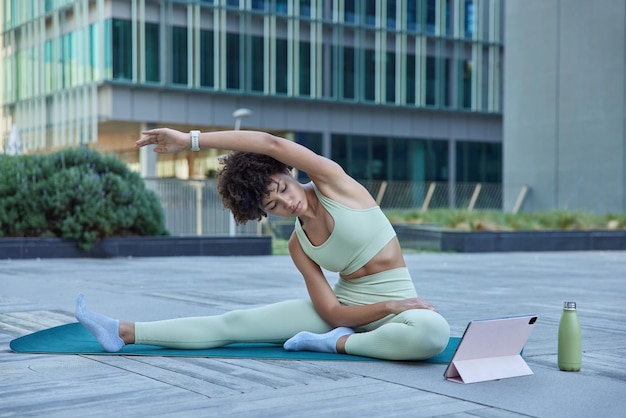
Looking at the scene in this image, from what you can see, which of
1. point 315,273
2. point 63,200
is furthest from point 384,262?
point 63,200

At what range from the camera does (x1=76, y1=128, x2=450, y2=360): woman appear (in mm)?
4273

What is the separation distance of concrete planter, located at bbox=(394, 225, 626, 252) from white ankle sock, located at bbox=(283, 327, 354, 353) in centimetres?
1325

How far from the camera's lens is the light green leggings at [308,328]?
4340 millimetres

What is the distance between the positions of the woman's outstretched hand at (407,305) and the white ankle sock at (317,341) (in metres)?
0.39

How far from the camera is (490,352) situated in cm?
407

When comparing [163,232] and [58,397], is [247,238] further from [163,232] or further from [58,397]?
[58,397]

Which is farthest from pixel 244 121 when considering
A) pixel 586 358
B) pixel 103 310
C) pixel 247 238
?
pixel 586 358

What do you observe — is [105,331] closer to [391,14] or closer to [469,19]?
[391,14]

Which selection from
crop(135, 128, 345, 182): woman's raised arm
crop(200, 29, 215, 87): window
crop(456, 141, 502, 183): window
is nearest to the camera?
crop(135, 128, 345, 182): woman's raised arm

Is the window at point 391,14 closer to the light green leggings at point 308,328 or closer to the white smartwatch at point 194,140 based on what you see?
the light green leggings at point 308,328

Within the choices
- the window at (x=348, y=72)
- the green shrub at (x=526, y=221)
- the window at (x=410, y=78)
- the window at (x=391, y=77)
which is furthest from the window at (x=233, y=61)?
the green shrub at (x=526, y=221)

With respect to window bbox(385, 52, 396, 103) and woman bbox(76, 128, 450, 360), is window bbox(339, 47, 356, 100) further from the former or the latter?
woman bbox(76, 128, 450, 360)

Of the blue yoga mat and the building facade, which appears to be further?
the building facade

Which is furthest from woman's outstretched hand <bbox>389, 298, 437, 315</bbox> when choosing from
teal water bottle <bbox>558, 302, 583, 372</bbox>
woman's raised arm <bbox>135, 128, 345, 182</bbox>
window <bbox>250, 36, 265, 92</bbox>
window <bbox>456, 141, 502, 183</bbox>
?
window <bbox>456, 141, 502, 183</bbox>
